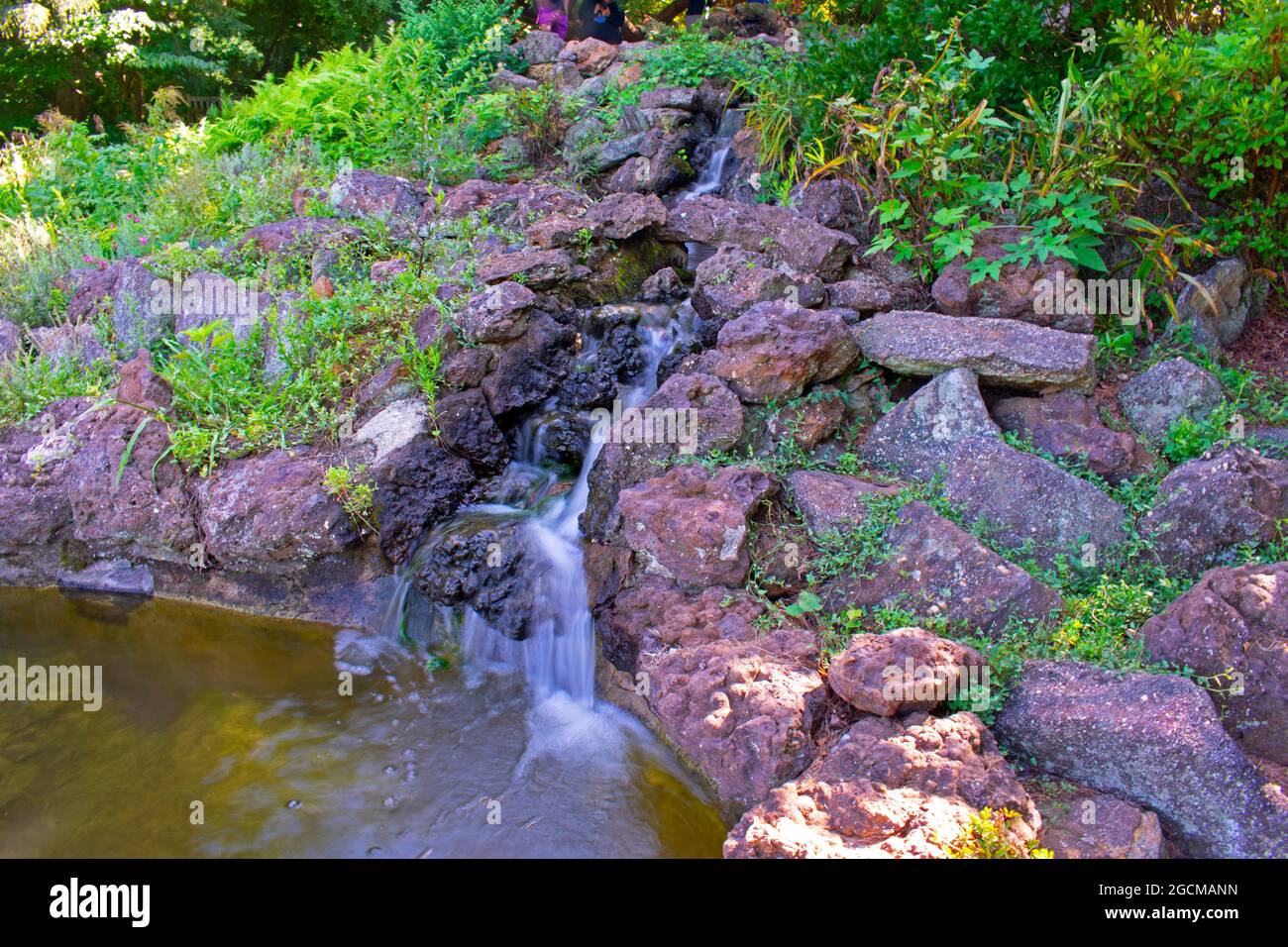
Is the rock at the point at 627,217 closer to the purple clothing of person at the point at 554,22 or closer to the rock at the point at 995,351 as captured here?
the rock at the point at 995,351

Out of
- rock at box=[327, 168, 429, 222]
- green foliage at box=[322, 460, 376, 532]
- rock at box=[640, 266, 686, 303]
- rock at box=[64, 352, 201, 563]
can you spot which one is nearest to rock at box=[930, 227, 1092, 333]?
rock at box=[640, 266, 686, 303]

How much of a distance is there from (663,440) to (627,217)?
9.44 ft

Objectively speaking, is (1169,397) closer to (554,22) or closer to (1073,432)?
(1073,432)

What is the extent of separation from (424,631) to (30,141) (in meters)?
9.98

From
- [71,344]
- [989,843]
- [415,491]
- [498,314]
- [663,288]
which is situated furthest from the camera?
[71,344]

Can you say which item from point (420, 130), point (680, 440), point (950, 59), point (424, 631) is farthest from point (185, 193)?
point (950, 59)

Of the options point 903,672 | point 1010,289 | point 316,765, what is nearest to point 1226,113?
point 1010,289

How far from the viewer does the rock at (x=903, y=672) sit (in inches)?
152

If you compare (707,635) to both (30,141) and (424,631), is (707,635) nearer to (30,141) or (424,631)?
(424,631)

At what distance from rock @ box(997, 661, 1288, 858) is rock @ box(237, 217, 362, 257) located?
21.8ft

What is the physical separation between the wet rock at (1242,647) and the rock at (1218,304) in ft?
8.45

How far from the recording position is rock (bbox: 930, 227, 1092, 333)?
5.97m

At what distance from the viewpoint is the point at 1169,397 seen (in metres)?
5.55

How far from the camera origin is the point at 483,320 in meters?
6.70
